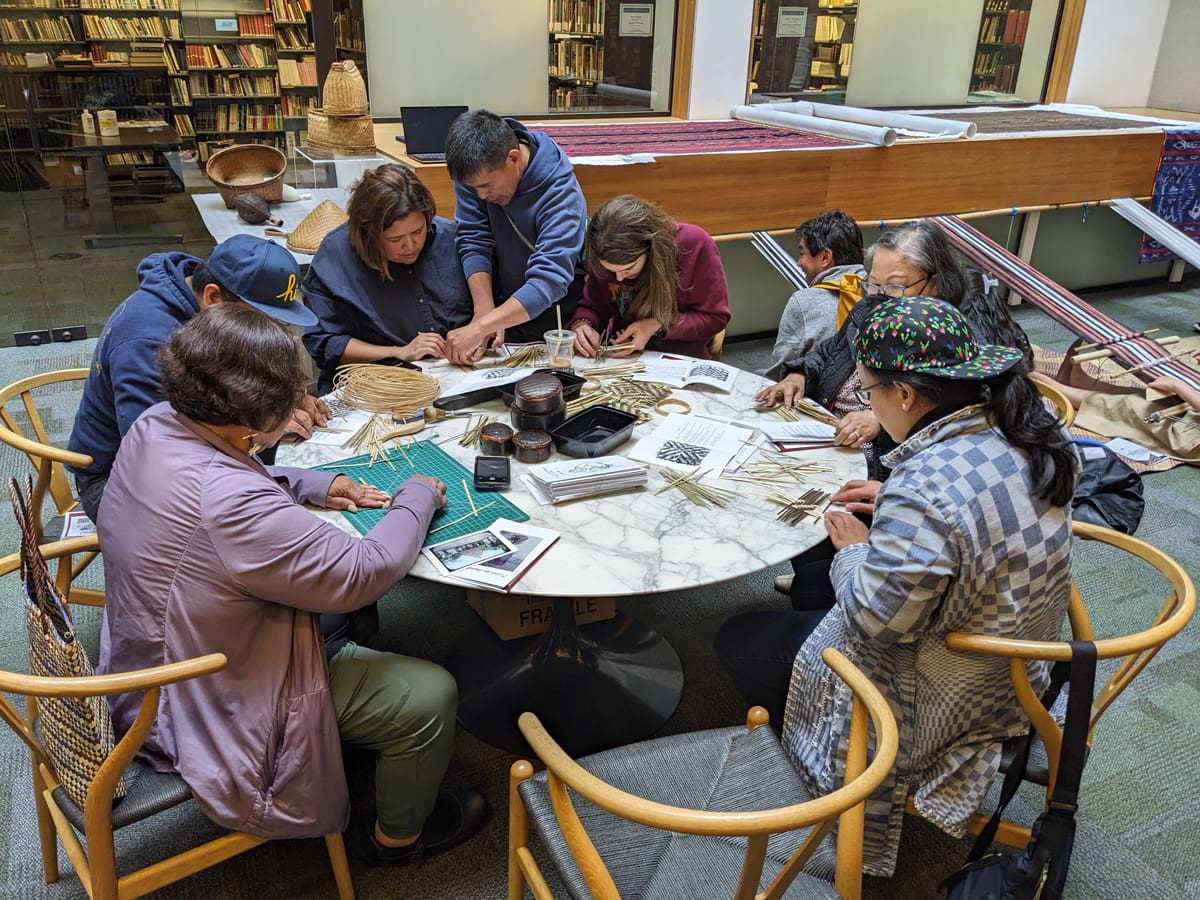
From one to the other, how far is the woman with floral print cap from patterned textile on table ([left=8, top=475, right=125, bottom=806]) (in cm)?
127

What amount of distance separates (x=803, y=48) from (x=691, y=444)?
4.92 metres

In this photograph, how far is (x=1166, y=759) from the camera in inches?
91.4

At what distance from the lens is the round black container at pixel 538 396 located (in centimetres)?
223

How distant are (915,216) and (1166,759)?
3693 mm

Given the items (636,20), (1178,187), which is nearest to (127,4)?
(636,20)

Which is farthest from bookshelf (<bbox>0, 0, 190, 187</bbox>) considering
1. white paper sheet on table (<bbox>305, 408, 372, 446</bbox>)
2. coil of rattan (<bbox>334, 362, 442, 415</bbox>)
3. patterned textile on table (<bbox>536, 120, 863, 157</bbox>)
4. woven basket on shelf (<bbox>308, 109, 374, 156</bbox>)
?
white paper sheet on table (<bbox>305, 408, 372, 446</bbox>)

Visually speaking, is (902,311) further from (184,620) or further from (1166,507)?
(1166,507)

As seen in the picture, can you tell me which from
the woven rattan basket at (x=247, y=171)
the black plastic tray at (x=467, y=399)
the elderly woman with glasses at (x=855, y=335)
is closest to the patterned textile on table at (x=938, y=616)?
the elderly woman with glasses at (x=855, y=335)

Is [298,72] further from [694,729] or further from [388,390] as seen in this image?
[694,729]

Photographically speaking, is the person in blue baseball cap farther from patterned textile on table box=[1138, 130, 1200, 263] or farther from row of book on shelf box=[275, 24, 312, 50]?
patterned textile on table box=[1138, 130, 1200, 263]

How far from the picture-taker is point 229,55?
494cm

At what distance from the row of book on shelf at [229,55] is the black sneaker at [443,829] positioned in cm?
432

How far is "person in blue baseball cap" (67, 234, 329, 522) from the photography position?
2.05 metres

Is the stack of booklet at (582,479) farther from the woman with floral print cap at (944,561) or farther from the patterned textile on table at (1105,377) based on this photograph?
the patterned textile on table at (1105,377)
